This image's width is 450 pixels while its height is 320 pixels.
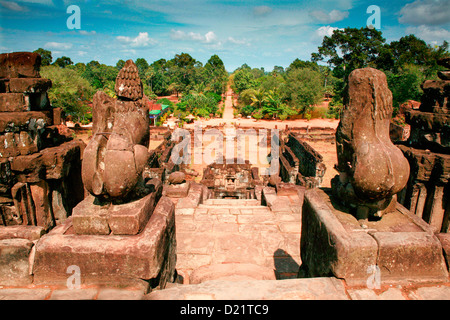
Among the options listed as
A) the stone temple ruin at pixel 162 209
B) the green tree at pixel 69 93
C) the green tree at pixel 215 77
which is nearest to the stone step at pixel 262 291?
the stone temple ruin at pixel 162 209

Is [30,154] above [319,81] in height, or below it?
below

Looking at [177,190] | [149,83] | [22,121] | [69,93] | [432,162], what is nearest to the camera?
[22,121]

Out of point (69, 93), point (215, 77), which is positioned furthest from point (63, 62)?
point (69, 93)

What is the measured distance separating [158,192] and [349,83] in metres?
2.41

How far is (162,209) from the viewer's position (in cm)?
316

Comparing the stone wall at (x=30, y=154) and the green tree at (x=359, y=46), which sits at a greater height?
the green tree at (x=359, y=46)

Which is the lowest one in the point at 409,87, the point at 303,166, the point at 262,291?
the point at 303,166

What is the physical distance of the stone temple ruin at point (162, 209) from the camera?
92.4 inches

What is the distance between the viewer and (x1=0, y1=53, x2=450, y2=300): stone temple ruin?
2.35m

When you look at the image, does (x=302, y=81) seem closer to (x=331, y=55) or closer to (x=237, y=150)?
(x=331, y=55)

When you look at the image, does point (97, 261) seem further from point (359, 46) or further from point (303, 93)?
point (359, 46)

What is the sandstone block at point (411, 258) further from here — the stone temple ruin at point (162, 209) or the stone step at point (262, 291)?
the stone step at point (262, 291)

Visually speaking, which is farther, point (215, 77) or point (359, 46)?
point (215, 77)

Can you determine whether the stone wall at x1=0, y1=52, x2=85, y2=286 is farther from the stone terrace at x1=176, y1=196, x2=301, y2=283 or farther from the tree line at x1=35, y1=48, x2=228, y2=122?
the tree line at x1=35, y1=48, x2=228, y2=122
